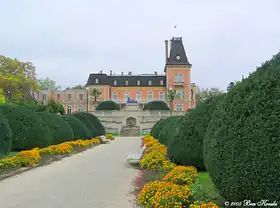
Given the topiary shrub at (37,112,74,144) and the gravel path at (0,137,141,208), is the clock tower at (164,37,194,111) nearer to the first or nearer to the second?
the topiary shrub at (37,112,74,144)

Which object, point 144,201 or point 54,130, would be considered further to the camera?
point 54,130

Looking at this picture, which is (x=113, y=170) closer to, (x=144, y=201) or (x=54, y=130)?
(x=144, y=201)

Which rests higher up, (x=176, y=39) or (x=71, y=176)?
(x=176, y=39)

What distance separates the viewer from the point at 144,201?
6.04 metres

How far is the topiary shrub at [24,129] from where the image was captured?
53.7 feet

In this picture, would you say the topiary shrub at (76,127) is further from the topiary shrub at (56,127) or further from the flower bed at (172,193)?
the flower bed at (172,193)

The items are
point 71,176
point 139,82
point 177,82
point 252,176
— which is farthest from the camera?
point 139,82

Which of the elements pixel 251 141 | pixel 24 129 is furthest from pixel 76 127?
pixel 251 141

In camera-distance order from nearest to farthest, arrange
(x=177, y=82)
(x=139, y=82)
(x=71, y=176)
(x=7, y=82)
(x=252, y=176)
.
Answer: (x=252, y=176) → (x=71, y=176) → (x=7, y=82) → (x=177, y=82) → (x=139, y=82)

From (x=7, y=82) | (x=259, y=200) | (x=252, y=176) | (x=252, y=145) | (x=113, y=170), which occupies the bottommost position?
(x=113, y=170)

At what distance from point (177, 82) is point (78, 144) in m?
51.8

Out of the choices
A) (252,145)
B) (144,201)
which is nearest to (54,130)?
(144,201)

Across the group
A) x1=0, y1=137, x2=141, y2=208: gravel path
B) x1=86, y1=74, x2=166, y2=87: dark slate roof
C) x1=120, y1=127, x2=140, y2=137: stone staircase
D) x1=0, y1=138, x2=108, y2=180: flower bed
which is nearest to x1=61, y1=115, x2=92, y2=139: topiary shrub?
x1=0, y1=138, x2=108, y2=180: flower bed

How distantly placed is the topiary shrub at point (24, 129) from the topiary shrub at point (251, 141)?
1302 centimetres
